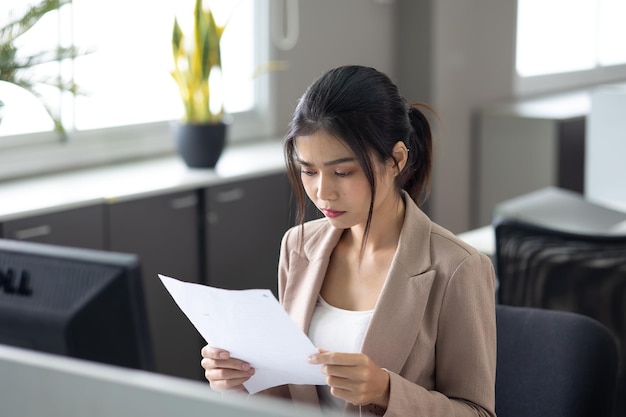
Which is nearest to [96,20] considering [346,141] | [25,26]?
[25,26]

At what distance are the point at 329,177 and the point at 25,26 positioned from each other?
1.46 meters

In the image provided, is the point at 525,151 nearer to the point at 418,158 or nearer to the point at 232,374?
the point at 418,158

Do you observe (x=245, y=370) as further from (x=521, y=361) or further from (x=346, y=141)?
(x=521, y=361)

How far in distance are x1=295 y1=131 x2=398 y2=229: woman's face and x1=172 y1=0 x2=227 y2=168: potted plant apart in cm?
206

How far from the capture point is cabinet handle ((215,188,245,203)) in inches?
144

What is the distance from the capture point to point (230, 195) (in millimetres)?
3691

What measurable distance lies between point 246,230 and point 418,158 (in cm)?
204

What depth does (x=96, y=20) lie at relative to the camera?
12.6 feet

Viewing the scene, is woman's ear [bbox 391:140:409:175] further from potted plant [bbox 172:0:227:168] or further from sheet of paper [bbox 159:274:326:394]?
potted plant [bbox 172:0:227:168]

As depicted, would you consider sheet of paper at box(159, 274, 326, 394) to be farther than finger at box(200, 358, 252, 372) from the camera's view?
No

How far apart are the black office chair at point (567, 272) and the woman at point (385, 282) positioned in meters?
0.66

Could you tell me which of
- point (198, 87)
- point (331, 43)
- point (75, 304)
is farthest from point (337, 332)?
point (331, 43)

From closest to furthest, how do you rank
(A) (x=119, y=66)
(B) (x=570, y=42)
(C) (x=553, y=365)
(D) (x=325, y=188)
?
(D) (x=325, y=188), (C) (x=553, y=365), (A) (x=119, y=66), (B) (x=570, y=42)

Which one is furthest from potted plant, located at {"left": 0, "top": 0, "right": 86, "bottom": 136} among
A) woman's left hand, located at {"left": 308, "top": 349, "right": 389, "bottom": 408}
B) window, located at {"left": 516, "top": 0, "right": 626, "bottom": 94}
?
window, located at {"left": 516, "top": 0, "right": 626, "bottom": 94}
